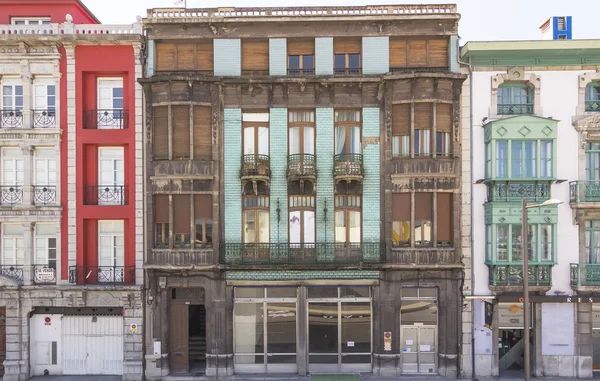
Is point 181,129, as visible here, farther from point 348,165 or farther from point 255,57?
point 348,165

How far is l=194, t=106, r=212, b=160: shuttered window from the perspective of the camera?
64.0ft

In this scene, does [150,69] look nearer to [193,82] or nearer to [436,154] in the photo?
[193,82]

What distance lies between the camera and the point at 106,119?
1992cm

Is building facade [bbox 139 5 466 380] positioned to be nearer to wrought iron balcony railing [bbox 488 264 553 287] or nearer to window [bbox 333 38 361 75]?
window [bbox 333 38 361 75]

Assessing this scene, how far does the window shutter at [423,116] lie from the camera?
19281 millimetres

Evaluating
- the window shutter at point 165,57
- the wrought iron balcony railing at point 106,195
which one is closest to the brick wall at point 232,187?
the window shutter at point 165,57

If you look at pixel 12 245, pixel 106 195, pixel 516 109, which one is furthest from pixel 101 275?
pixel 516 109

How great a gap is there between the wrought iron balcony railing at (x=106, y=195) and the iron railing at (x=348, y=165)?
31.3 feet

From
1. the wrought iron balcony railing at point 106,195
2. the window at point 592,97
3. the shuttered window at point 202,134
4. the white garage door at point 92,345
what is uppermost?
the window at point 592,97

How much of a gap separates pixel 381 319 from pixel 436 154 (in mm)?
7693

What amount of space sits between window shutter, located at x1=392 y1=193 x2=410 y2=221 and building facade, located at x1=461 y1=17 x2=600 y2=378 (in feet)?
8.91

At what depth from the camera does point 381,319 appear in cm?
1936

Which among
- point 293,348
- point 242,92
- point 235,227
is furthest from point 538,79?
point 293,348

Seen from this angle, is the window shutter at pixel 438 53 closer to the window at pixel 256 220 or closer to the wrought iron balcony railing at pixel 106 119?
the window at pixel 256 220
